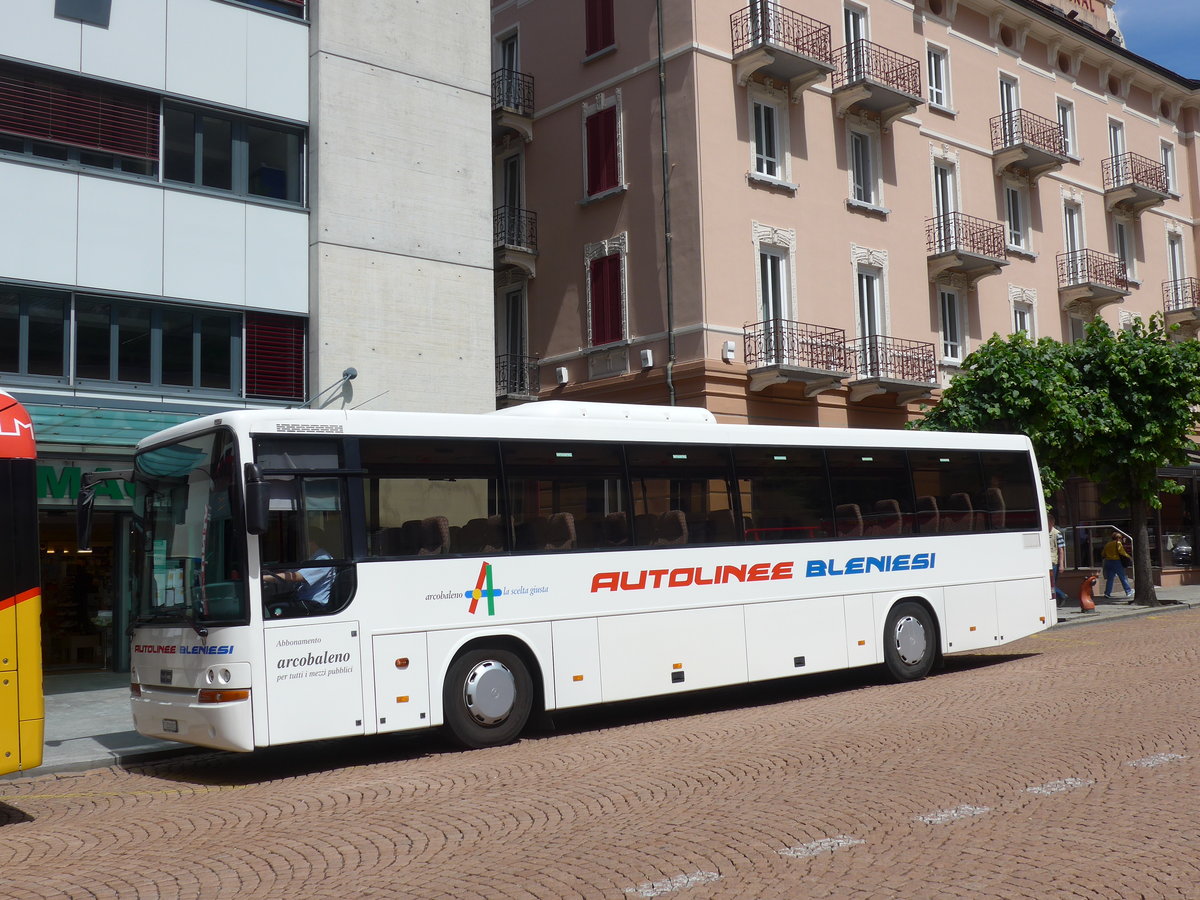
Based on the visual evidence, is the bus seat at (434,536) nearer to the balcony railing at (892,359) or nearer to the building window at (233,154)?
the building window at (233,154)

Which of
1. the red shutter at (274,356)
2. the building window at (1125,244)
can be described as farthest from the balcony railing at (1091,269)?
the red shutter at (274,356)

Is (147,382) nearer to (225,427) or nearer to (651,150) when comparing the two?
(225,427)

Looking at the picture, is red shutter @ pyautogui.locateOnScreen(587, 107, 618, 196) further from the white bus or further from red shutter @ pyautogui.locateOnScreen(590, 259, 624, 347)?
the white bus

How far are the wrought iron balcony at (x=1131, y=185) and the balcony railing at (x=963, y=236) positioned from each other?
7.17 metres

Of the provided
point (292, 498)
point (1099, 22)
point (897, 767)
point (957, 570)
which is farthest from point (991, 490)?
point (1099, 22)

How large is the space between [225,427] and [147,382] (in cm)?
761

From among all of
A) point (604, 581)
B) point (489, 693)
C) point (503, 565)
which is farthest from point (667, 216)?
point (489, 693)

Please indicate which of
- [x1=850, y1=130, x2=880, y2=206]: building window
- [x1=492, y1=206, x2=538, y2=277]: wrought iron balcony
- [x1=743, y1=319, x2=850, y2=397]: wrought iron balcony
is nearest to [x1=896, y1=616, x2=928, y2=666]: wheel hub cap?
[x1=743, y1=319, x2=850, y2=397]: wrought iron balcony

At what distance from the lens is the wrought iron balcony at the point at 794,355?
81.3 ft

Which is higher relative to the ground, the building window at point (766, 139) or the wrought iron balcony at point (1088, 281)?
the building window at point (766, 139)

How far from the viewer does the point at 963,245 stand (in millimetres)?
30453

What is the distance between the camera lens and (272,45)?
723 inches

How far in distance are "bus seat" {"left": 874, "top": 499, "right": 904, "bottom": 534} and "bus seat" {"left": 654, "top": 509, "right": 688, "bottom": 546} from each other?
2985 mm

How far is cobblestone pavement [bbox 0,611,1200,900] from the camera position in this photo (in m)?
6.13
